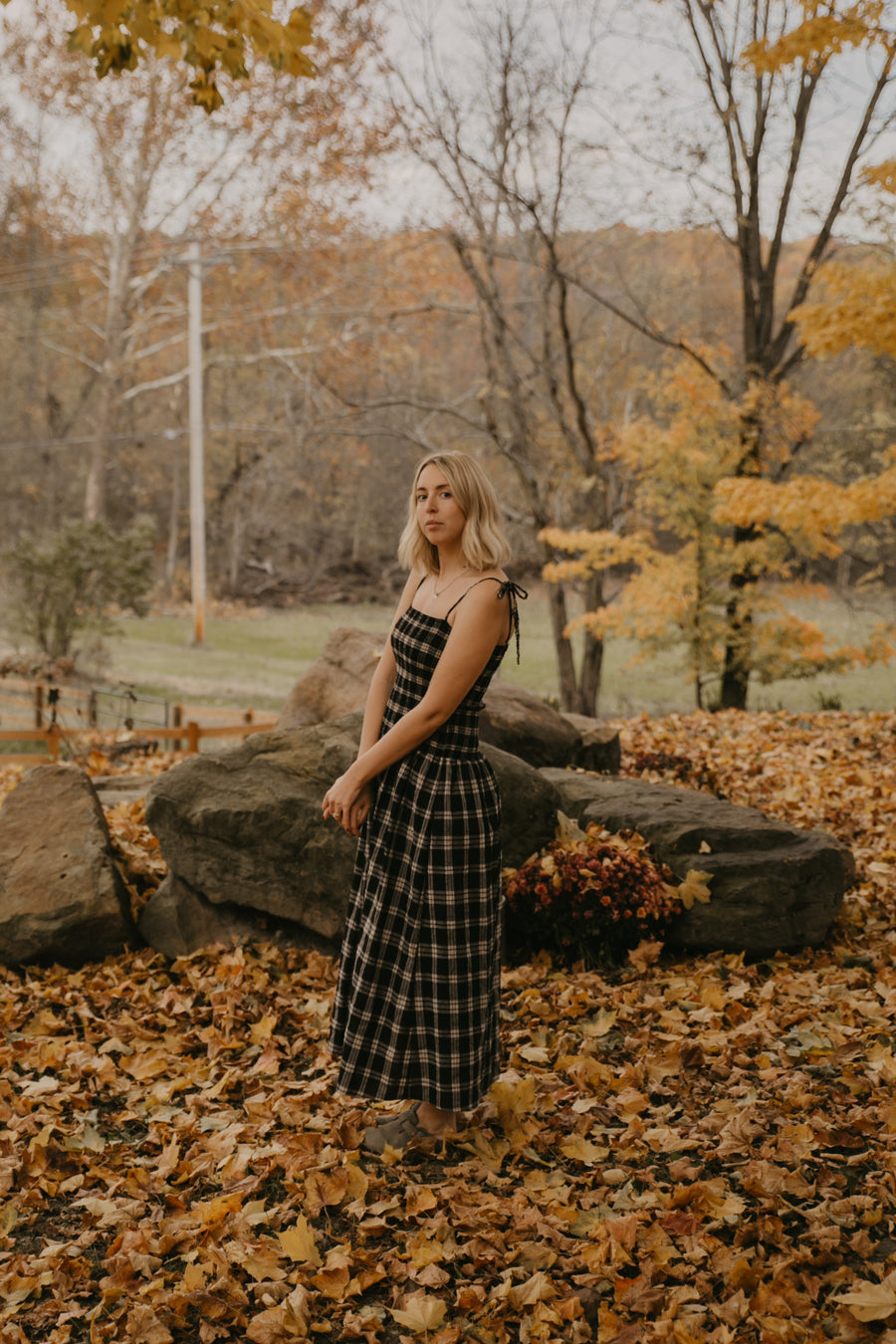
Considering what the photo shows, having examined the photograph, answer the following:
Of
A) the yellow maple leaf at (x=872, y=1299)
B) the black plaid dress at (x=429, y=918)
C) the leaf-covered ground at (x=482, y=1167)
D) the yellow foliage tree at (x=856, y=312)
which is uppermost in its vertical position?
the yellow foliage tree at (x=856, y=312)

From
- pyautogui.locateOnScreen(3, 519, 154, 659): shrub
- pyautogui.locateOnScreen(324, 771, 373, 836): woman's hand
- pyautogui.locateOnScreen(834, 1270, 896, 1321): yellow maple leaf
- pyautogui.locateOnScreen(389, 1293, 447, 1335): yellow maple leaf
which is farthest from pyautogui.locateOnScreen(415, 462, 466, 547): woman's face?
pyautogui.locateOnScreen(3, 519, 154, 659): shrub

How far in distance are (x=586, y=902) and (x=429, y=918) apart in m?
1.73

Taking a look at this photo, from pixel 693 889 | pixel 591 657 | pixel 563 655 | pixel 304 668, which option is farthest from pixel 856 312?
pixel 304 668

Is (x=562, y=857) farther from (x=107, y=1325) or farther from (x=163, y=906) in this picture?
(x=107, y=1325)

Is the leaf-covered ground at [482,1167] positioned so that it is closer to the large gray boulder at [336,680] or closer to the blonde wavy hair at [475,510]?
the blonde wavy hair at [475,510]

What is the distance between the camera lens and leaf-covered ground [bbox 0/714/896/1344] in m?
2.41

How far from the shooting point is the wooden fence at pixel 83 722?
927 cm

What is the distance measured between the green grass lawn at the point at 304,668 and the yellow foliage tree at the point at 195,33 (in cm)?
954

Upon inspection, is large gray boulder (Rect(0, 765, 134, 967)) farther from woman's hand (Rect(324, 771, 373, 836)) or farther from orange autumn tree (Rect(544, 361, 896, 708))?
orange autumn tree (Rect(544, 361, 896, 708))

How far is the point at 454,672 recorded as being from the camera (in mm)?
2766

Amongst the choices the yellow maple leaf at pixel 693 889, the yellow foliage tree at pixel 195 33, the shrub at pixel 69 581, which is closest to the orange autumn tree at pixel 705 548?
the shrub at pixel 69 581

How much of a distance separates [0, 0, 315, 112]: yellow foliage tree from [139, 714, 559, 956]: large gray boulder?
3.17m

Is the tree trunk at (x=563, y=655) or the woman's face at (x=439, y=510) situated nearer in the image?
the woman's face at (x=439, y=510)

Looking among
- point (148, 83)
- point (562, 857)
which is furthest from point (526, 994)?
point (148, 83)
